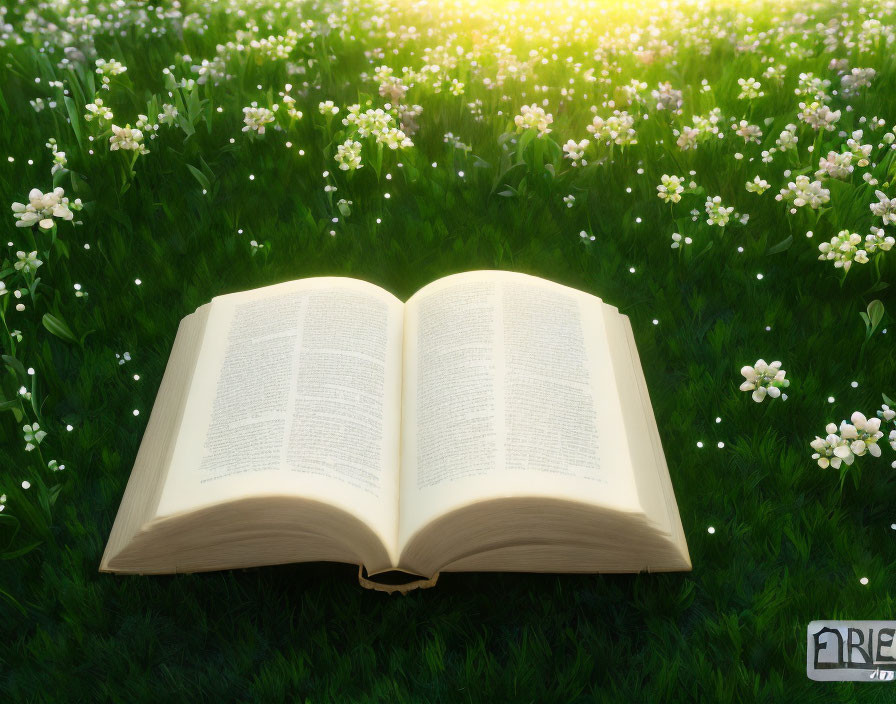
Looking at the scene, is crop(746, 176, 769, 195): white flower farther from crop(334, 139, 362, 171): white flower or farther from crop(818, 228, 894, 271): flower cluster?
crop(334, 139, 362, 171): white flower

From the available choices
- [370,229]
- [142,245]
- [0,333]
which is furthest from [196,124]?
[0,333]

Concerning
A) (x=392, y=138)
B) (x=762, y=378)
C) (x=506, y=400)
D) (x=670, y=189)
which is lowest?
(x=506, y=400)

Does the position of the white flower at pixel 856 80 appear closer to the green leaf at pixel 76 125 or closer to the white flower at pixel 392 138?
the white flower at pixel 392 138

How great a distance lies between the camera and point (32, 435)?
6.86ft

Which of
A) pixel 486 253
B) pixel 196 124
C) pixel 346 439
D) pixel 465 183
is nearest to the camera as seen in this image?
pixel 346 439

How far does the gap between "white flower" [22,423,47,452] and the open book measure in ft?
0.79

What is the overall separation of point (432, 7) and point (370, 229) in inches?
117

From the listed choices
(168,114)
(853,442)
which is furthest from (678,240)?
(168,114)

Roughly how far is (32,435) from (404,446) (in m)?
0.94

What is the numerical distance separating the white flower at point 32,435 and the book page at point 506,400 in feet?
2.95

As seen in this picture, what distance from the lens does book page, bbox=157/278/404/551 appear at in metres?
1.78

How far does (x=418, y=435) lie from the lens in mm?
1971

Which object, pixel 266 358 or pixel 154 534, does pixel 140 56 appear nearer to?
pixel 266 358

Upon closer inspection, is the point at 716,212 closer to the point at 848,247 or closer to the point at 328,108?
the point at 848,247
